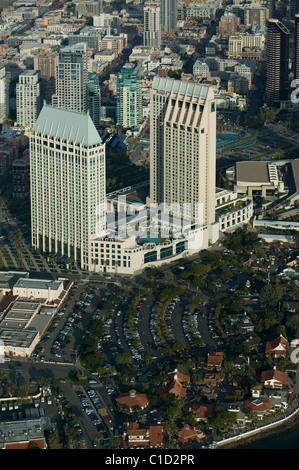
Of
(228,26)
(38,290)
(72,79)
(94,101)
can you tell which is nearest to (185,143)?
(38,290)

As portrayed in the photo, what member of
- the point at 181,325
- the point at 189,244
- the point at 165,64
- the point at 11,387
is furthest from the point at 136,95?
the point at 11,387

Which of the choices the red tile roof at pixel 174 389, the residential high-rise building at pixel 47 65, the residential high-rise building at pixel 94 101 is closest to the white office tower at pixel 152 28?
the residential high-rise building at pixel 47 65

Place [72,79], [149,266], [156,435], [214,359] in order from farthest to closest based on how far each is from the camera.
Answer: [72,79] → [149,266] → [214,359] → [156,435]

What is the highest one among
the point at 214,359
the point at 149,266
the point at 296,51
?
the point at 296,51

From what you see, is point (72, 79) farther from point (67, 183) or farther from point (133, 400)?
point (133, 400)

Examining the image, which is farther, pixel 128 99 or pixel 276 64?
pixel 276 64

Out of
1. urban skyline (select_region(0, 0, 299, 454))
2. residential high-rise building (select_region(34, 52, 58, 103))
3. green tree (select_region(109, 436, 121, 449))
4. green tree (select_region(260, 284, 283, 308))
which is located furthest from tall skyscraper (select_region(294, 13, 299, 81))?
green tree (select_region(109, 436, 121, 449))

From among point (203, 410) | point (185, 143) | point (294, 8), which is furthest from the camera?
point (294, 8)
